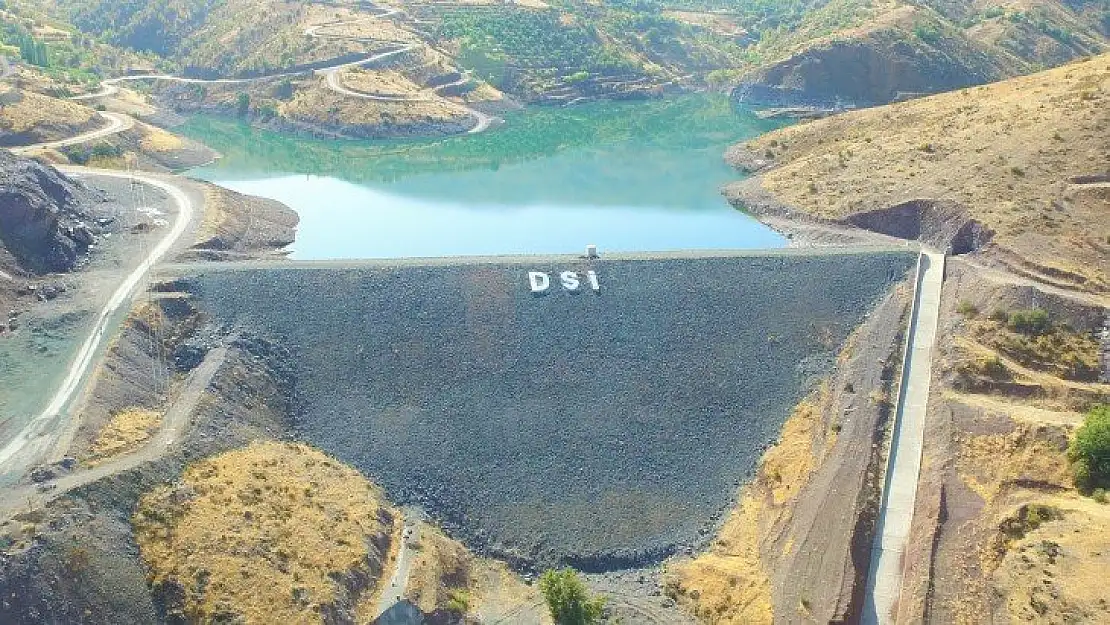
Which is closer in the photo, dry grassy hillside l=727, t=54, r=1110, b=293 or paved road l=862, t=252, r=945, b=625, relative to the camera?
paved road l=862, t=252, r=945, b=625

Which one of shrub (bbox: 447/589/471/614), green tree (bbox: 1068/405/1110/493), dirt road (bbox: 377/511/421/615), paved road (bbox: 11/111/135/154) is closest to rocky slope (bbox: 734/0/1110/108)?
paved road (bbox: 11/111/135/154)

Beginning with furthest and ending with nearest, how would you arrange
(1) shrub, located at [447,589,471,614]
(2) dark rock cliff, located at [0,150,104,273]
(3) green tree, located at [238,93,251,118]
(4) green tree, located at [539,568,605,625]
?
1. (3) green tree, located at [238,93,251,118]
2. (2) dark rock cliff, located at [0,150,104,273]
3. (1) shrub, located at [447,589,471,614]
4. (4) green tree, located at [539,568,605,625]

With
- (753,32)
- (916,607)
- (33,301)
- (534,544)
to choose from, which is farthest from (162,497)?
(753,32)

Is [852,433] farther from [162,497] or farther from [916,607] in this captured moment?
[162,497]

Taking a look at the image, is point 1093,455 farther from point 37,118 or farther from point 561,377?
point 37,118

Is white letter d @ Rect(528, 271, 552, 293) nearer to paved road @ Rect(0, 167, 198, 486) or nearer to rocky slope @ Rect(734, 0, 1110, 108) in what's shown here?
paved road @ Rect(0, 167, 198, 486)
